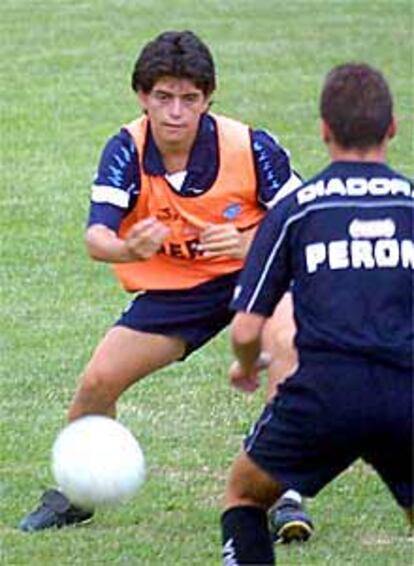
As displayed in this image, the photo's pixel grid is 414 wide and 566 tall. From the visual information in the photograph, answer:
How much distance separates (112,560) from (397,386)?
1769 millimetres

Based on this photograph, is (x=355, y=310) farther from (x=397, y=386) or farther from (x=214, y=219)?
(x=214, y=219)

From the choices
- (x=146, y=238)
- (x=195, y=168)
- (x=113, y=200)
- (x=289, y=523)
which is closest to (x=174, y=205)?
(x=195, y=168)

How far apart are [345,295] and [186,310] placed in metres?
1.78

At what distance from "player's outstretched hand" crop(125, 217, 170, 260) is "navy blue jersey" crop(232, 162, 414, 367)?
752 mm

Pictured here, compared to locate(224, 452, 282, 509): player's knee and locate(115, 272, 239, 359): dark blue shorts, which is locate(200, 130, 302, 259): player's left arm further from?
locate(224, 452, 282, 509): player's knee

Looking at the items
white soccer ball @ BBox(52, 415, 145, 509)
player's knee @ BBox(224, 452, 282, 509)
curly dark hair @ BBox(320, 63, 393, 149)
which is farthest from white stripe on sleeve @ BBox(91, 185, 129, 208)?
curly dark hair @ BBox(320, 63, 393, 149)

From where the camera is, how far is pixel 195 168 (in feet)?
24.3

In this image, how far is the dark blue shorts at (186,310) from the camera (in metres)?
7.52

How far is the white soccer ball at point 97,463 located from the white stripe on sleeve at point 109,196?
2.72 feet

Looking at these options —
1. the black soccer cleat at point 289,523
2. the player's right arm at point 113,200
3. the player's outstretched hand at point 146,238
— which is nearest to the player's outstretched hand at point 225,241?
the player's right arm at point 113,200

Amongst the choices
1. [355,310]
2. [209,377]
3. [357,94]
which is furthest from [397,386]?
[209,377]

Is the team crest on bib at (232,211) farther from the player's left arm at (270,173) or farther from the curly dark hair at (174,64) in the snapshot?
the curly dark hair at (174,64)

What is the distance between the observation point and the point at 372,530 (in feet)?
25.1

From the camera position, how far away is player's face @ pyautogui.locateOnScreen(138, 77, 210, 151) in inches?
285
